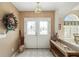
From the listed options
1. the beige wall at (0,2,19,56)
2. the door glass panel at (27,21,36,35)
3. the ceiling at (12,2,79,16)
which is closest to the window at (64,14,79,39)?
the ceiling at (12,2,79,16)

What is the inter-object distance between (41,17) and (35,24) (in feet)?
0.48

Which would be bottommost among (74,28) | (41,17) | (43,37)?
(43,37)

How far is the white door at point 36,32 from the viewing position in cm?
156

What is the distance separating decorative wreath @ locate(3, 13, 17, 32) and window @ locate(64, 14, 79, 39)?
0.74 meters

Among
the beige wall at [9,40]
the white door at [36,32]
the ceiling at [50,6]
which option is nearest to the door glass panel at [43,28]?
the white door at [36,32]

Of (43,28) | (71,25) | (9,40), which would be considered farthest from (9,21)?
(71,25)

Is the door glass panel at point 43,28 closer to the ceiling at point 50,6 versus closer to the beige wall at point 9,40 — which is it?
the ceiling at point 50,6

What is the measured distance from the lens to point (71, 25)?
1368mm

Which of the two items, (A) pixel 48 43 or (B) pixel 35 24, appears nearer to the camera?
(B) pixel 35 24

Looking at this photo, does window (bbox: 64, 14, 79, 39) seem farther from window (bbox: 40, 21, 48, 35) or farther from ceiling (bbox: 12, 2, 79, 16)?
window (bbox: 40, 21, 48, 35)

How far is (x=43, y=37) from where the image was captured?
1632 mm

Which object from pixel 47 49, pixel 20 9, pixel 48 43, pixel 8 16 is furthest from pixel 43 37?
pixel 8 16

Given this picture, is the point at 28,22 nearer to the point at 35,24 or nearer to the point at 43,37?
the point at 35,24

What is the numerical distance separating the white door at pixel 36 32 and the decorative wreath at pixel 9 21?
28 centimetres
